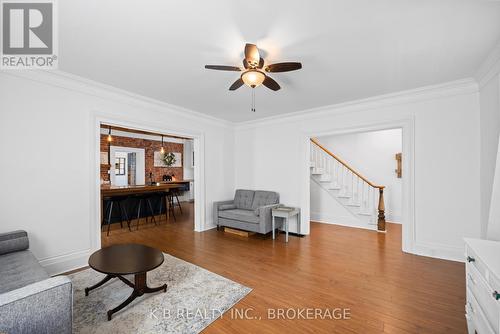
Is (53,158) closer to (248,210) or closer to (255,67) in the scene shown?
(255,67)

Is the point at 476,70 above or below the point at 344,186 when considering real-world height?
above

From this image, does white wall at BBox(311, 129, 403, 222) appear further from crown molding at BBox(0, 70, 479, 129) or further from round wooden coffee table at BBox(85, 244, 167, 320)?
round wooden coffee table at BBox(85, 244, 167, 320)

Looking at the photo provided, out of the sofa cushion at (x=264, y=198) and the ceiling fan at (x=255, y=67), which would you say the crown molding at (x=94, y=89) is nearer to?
the ceiling fan at (x=255, y=67)

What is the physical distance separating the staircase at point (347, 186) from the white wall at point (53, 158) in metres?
4.75

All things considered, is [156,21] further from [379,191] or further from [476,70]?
[379,191]

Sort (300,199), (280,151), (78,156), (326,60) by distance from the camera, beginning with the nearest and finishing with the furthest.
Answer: (326,60) → (78,156) → (300,199) → (280,151)

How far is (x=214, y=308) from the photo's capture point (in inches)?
84.8

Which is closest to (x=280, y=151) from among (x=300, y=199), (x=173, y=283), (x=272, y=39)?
(x=300, y=199)

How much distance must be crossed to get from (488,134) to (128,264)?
458 centimetres

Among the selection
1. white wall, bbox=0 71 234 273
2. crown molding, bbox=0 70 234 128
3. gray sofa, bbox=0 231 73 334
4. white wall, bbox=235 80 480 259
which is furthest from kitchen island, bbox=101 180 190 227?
white wall, bbox=235 80 480 259

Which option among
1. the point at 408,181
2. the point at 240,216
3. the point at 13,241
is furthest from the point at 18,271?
the point at 408,181

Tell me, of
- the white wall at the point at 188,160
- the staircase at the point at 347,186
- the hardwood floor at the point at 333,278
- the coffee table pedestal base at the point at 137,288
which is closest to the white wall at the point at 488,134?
the hardwood floor at the point at 333,278

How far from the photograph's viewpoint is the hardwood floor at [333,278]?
1955 mm

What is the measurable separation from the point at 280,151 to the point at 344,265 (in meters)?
2.69
